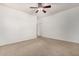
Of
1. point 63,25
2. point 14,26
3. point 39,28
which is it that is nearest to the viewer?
point 14,26

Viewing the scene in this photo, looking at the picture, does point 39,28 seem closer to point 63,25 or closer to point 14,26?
point 14,26

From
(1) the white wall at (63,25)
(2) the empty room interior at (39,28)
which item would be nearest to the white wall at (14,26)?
(2) the empty room interior at (39,28)

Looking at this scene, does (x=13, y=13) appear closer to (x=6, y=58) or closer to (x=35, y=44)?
(x=35, y=44)

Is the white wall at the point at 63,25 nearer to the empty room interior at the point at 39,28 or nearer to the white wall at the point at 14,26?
the empty room interior at the point at 39,28

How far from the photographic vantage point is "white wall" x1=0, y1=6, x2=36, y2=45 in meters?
3.81

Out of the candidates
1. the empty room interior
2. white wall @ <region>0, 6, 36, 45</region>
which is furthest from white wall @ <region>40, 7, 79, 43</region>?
white wall @ <region>0, 6, 36, 45</region>

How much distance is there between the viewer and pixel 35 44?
399 cm

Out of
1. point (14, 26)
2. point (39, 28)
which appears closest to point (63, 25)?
point (39, 28)

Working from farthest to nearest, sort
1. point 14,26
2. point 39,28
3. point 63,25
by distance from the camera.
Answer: point 63,25 → point 39,28 → point 14,26

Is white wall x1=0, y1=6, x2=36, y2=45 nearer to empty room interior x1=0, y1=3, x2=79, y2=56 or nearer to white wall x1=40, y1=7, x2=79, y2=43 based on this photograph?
empty room interior x1=0, y1=3, x2=79, y2=56

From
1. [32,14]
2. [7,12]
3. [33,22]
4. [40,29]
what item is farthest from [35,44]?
[7,12]

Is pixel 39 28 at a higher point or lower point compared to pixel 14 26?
lower

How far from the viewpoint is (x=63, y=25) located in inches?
174

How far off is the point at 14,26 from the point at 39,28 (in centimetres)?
98
